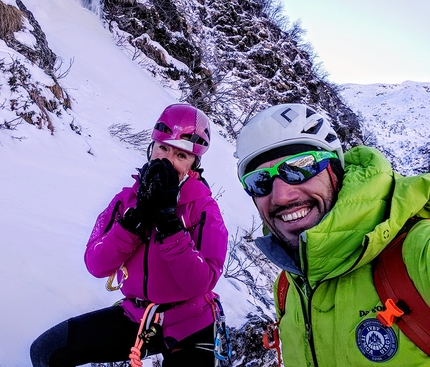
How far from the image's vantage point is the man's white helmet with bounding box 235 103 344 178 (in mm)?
1467

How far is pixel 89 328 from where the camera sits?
1.88m

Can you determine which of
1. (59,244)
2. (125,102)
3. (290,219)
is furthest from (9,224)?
(125,102)

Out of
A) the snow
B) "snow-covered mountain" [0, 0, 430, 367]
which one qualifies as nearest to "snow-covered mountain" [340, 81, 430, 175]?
"snow-covered mountain" [0, 0, 430, 367]

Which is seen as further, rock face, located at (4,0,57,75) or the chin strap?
rock face, located at (4,0,57,75)

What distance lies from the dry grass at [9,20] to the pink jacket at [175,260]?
5219mm

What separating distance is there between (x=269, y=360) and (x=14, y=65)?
4920mm

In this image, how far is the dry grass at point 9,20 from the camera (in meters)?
5.50

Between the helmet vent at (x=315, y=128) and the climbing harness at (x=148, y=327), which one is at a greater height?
the helmet vent at (x=315, y=128)

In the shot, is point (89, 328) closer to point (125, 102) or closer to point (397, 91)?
point (125, 102)

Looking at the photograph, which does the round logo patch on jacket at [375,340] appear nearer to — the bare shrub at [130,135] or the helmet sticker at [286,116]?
the helmet sticker at [286,116]

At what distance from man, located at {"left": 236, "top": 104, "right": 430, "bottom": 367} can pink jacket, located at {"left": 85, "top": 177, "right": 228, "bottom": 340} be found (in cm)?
36

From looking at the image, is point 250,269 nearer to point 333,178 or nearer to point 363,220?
point 333,178

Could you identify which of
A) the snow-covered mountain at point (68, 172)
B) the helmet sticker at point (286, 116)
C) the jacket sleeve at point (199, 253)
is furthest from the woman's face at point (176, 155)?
the snow-covered mountain at point (68, 172)

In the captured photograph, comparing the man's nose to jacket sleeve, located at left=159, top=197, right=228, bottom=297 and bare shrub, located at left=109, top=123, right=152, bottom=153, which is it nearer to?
jacket sleeve, located at left=159, top=197, right=228, bottom=297
